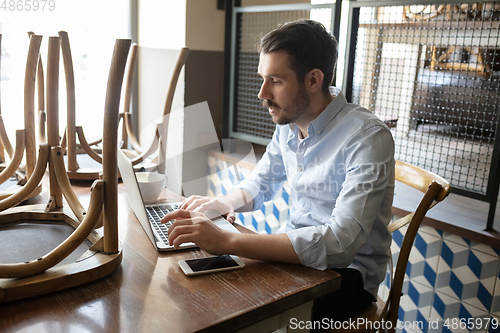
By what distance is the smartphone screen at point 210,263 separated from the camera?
946mm

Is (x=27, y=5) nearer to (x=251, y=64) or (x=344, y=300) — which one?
(x=251, y=64)

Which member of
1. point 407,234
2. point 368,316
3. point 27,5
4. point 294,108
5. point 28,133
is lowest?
point 368,316

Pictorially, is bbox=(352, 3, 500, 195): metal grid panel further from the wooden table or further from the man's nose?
the wooden table

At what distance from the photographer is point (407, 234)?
1.24m

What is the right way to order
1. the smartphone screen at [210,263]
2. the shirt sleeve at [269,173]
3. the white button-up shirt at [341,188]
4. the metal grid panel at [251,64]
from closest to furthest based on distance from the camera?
the smartphone screen at [210,263] → the white button-up shirt at [341,188] → the shirt sleeve at [269,173] → the metal grid panel at [251,64]

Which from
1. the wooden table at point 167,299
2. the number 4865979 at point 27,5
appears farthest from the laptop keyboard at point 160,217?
the number 4865979 at point 27,5

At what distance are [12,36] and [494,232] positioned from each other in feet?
8.67

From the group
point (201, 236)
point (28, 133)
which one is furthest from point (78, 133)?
point (201, 236)

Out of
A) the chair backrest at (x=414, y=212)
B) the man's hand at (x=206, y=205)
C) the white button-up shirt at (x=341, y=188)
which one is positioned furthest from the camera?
the man's hand at (x=206, y=205)

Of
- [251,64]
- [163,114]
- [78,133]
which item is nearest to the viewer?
[78,133]

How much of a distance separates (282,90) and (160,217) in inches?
21.7

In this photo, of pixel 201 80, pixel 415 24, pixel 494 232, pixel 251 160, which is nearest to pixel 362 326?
pixel 494 232

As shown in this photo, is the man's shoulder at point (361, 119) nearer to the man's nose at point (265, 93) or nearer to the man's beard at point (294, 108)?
the man's beard at point (294, 108)

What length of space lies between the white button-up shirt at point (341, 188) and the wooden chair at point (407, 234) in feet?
0.18
